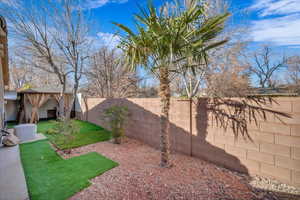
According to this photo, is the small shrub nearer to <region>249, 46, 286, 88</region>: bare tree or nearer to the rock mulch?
the rock mulch

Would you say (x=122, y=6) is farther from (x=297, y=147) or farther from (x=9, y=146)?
(x=297, y=147)

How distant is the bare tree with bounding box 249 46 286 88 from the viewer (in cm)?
963

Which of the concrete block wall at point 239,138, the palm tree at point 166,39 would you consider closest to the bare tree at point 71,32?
the concrete block wall at point 239,138

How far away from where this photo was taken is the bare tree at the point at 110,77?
41.2 ft

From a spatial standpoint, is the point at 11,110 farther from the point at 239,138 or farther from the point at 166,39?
the point at 239,138

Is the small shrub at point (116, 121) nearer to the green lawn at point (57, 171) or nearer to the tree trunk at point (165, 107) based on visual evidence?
the green lawn at point (57, 171)

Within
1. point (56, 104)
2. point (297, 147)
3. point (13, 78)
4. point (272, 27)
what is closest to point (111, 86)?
point (56, 104)

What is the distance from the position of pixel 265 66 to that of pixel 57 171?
1399cm

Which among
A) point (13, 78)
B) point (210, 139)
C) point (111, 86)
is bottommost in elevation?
point (210, 139)

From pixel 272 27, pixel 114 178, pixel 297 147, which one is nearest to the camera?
pixel 297 147

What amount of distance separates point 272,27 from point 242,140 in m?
5.35

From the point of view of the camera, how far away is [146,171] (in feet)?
11.2

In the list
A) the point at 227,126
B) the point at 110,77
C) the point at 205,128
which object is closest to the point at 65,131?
the point at 205,128

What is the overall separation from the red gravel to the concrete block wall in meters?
0.35
